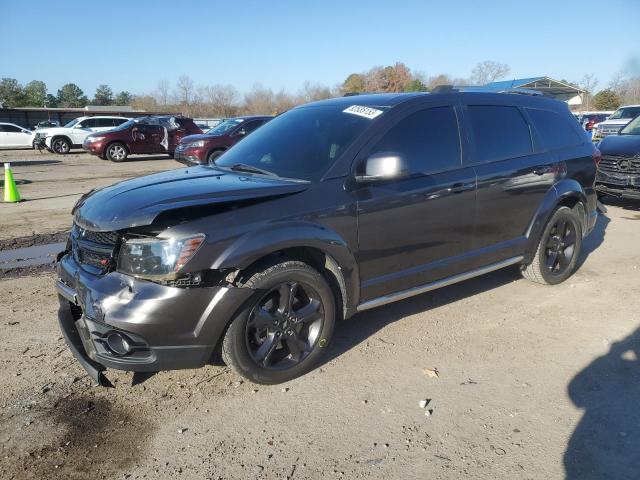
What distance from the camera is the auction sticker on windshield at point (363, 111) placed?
3876 mm

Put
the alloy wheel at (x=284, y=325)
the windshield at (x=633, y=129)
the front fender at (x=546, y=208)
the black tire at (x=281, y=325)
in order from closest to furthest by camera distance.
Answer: the black tire at (x=281, y=325) → the alloy wheel at (x=284, y=325) → the front fender at (x=546, y=208) → the windshield at (x=633, y=129)

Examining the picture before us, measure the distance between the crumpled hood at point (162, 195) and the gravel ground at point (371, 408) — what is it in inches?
45.6

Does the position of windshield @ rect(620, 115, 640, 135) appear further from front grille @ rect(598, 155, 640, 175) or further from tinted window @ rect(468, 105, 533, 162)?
tinted window @ rect(468, 105, 533, 162)

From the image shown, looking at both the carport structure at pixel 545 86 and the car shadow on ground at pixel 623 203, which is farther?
the carport structure at pixel 545 86

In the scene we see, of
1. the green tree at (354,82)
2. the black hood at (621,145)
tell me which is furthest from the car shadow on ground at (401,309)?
the green tree at (354,82)

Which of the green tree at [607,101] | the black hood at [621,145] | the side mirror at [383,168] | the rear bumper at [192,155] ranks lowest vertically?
the rear bumper at [192,155]

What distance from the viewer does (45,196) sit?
11031 millimetres

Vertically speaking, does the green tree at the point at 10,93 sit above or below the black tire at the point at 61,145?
above

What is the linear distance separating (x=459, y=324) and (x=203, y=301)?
2364mm

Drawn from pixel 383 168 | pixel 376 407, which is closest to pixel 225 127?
pixel 383 168

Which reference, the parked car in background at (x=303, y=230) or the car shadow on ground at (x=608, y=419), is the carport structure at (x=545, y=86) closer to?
the parked car in background at (x=303, y=230)

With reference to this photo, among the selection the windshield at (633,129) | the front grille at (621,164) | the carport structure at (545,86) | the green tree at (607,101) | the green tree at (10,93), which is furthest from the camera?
the green tree at (10,93)

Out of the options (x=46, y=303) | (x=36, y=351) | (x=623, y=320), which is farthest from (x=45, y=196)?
(x=623, y=320)

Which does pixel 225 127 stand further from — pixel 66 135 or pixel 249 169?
pixel 249 169
